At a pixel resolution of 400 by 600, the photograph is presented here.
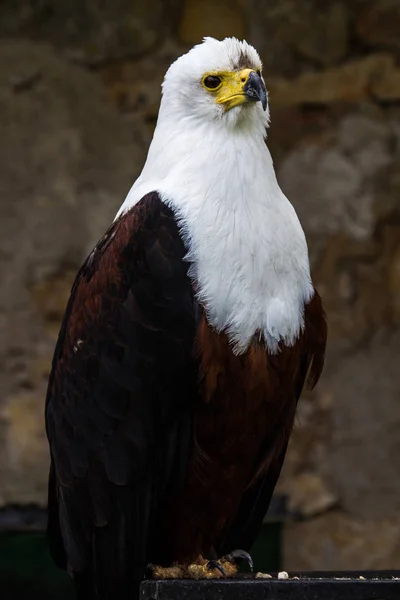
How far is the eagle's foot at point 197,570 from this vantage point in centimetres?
365

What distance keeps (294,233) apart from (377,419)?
135cm

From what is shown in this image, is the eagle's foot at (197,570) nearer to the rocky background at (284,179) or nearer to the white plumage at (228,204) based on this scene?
the white plumage at (228,204)

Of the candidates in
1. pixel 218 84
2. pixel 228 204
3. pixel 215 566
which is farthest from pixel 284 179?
pixel 215 566

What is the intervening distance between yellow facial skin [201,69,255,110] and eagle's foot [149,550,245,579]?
3.77ft

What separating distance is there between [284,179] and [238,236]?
54.5 inches

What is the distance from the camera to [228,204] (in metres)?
3.58

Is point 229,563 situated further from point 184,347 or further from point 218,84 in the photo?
point 218,84

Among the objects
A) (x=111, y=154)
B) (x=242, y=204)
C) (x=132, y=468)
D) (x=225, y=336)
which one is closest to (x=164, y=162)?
(x=242, y=204)

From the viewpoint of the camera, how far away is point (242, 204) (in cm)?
359

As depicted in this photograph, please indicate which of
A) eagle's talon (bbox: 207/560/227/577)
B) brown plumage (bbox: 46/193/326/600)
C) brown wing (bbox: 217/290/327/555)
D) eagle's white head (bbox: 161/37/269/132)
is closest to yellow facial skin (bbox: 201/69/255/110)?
eagle's white head (bbox: 161/37/269/132)

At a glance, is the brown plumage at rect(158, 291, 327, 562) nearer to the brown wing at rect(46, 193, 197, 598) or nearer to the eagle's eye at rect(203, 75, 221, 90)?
the brown wing at rect(46, 193, 197, 598)

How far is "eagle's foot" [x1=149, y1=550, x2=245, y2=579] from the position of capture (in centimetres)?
365

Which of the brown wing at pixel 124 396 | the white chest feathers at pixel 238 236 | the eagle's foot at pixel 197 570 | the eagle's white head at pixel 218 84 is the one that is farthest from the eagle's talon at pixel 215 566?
the eagle's white head at pixel 218 84

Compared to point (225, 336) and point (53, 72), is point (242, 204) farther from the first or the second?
point (53, 72)
